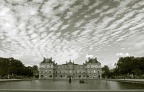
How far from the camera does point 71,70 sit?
4911 inches

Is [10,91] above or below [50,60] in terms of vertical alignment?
below

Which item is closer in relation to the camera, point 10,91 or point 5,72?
point 10,91

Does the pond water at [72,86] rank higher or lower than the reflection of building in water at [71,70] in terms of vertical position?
lower

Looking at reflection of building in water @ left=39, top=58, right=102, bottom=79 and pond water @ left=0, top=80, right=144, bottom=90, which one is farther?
reflection of building in water @ left=39, top=58, right=102, bottom=79

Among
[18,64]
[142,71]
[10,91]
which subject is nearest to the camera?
[10,91]

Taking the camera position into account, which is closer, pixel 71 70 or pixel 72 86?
pixel 72 86

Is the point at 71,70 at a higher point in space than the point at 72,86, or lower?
higher

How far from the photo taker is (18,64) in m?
98.3

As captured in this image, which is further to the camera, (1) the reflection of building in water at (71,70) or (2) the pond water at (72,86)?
(1) the reflection of building in water at (71,70)

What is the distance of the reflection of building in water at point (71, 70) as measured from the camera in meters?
122

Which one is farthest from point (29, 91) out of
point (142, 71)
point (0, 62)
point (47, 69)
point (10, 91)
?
point (47, 69)

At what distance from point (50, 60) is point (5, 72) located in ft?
128

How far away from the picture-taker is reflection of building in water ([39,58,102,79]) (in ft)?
400

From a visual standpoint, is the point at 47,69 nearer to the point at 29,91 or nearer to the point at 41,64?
the point at 41,64
